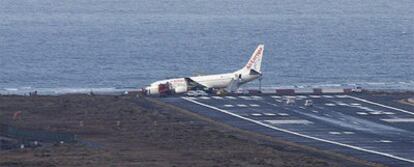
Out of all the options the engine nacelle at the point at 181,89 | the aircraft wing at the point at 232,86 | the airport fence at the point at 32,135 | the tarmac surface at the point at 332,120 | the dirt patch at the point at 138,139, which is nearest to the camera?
the dirt patch at the point at 138,139

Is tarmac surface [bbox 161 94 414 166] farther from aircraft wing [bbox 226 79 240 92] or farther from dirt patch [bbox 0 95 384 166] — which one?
aircraft wing [bbox 226 79 240 92]

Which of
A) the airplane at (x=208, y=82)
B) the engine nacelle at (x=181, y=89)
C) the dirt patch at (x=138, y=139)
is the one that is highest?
the airplane at (x=208, y=82)

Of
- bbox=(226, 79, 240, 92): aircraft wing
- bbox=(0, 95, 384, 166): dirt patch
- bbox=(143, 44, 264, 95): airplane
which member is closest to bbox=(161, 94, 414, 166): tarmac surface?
bbox=(143, 44, 264, 95): airplane

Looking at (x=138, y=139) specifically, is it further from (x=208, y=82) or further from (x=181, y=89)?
(x=208, y=82)

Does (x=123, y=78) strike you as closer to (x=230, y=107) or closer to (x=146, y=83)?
(x=146, y=83)

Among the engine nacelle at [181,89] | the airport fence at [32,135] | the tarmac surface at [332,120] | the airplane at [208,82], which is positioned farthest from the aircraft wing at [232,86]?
the airport fence at [32,135]

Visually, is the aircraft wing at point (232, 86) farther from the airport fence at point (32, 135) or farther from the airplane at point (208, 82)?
the airport fence at point (32, 135)
